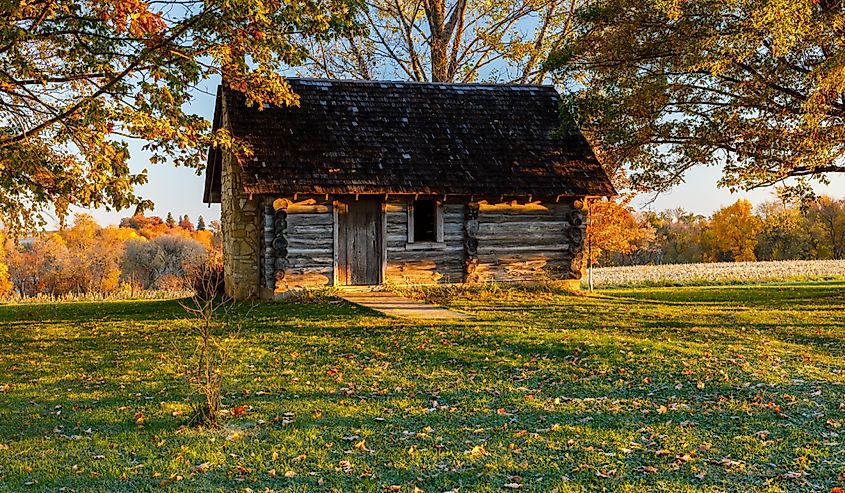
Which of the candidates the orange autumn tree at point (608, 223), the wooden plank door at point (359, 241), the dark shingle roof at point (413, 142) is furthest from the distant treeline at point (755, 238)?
the wooden plank door at point (359, 241)

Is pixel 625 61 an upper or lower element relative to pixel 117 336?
upper

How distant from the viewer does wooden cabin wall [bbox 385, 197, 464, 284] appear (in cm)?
1792

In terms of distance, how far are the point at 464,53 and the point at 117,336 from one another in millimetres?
18016

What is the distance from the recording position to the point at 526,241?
746 inches

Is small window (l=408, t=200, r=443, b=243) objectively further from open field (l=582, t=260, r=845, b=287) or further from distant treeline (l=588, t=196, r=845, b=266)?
Result: distant treeline (l=588, t=196, r=845, b=266)

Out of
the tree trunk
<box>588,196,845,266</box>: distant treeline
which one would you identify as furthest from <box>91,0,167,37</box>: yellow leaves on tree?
<box>588,196,845,266</box>: distant treeline

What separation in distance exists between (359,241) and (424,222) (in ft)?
6.84

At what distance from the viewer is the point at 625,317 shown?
48.4 feet

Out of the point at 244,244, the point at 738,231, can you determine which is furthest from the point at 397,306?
the point at 738,231

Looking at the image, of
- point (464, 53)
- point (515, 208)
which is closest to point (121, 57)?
point (515, 208)

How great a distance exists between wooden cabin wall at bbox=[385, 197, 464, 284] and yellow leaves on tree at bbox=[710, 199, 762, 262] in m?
44.4

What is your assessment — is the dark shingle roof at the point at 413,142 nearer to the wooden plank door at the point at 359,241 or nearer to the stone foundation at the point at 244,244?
the wooden plank door at the point at 359,241

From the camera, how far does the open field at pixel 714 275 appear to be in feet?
89.3

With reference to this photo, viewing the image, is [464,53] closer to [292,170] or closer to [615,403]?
[292,170]
